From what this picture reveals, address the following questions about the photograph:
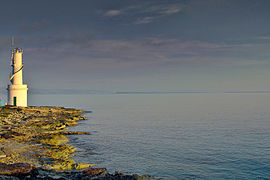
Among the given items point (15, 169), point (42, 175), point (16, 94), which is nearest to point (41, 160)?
point (42, 175)

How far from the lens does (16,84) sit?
58.8m

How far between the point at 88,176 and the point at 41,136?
1592cm

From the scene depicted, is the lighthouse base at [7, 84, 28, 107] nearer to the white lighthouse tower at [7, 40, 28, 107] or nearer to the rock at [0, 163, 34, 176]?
the white lighthouse tower at [7, 40, 28, 107]

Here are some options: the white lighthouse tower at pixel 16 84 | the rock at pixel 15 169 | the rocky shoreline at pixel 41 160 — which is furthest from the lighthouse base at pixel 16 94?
the rock at pixel 15 169

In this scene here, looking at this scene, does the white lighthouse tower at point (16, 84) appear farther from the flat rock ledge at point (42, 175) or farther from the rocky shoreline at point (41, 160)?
the flat rock ledge at point (42, 175)

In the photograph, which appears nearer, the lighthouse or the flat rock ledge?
the flat rock ledge

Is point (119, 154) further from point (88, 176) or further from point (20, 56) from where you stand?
point (20, 56)

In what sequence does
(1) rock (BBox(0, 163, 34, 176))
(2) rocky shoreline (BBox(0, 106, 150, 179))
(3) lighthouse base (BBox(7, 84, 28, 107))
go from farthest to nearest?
(3) lighthouse base (BBox(7, 84, 28, 107)) → (2) rocky shoreline (BBox(0, 106, 150, 179)) → (1) rock (BBox(0, 163, 34, 176))

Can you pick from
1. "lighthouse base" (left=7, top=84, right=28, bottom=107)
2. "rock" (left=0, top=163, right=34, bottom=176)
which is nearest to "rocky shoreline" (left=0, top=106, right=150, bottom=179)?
"rock" (left=0, top=163, right=34, bottom=176)

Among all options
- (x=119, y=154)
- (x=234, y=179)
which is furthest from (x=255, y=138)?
(x=119, y=154)

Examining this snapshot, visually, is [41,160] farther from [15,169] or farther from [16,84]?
[16,84]

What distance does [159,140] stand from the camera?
31062mm

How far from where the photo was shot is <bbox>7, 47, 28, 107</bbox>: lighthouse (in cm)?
5838

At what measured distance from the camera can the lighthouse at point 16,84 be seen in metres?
58.4
